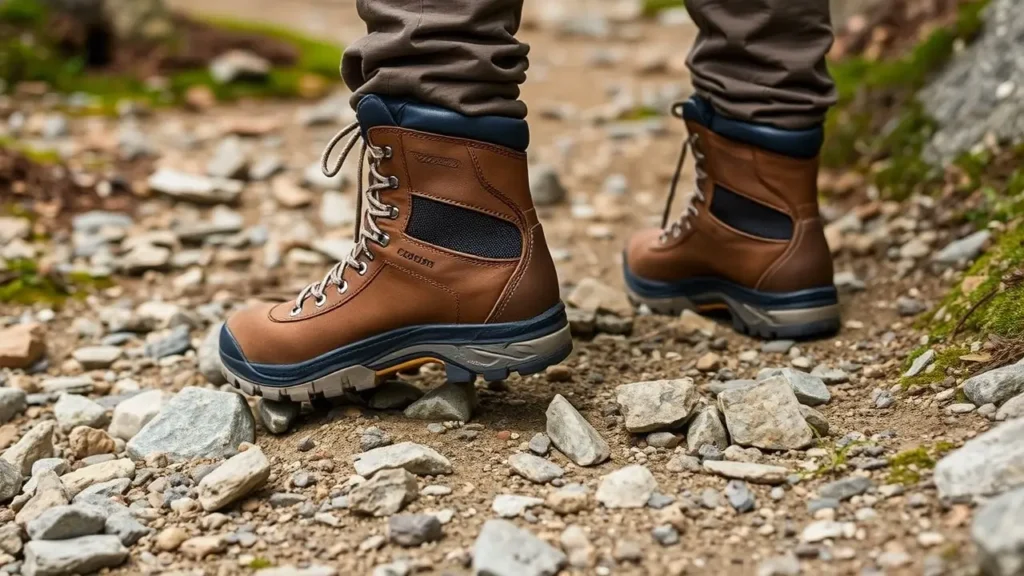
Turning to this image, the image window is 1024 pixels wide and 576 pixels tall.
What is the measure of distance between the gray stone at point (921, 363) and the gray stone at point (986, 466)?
671 millimetres

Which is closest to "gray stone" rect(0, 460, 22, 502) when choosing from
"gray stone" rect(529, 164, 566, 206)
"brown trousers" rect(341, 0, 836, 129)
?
"brown trousers" rect(341, 0, 836, 129)

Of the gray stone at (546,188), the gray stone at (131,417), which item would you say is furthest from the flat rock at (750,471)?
the gray stone at (546,188)

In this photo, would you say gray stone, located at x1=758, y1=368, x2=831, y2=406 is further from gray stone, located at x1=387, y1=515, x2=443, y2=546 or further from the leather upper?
gray stone, located at x1=387, y1=515, x2=443, y2=546

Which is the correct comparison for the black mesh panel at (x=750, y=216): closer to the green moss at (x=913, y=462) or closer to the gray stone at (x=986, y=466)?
the green moss at (x=913, y=462)

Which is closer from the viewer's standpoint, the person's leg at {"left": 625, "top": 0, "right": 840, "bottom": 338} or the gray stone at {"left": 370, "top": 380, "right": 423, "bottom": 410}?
the gray stone at {"left": 370, "top": 380, "right": 423, "bottom": 410}

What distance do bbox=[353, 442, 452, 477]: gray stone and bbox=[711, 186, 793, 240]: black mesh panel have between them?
1.31 metres

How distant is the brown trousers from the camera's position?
7.77ft

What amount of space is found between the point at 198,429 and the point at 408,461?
24.8 inches

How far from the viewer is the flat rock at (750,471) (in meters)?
2.16

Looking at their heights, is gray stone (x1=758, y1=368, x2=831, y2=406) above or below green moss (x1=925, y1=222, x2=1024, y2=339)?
below

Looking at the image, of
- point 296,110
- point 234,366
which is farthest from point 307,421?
point 296,110

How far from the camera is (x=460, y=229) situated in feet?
8.36

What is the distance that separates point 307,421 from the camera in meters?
2.68

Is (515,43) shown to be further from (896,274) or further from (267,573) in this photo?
(896,274)
